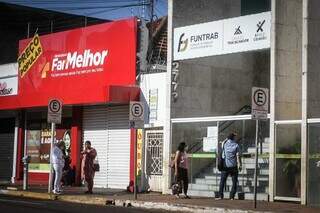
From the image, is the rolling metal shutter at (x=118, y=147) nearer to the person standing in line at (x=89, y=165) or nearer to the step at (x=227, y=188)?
the person standing in line at (x=89, y=165)

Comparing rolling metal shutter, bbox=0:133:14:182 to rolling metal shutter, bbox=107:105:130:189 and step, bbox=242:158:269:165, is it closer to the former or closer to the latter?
rolling metal shutter, bbox=107:105:130:189

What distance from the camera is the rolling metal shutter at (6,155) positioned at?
31136mm

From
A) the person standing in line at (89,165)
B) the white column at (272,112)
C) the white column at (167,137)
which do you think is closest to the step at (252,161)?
the white column at (272,112)

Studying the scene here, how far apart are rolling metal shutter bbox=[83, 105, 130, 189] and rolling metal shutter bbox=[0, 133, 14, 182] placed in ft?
21.6

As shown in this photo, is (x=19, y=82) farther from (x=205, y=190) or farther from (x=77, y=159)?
(x=205, y=190)

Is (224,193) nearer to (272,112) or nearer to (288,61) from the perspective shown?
(272,112)

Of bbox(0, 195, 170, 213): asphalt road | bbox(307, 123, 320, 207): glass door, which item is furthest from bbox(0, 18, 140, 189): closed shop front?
bbox(307, 123, 320, 207): glass door

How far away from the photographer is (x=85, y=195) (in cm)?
2067

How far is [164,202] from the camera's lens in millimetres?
17844

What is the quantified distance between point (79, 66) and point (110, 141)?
128 inches

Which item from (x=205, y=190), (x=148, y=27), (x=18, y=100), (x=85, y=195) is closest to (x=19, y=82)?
(x=18, y=100)

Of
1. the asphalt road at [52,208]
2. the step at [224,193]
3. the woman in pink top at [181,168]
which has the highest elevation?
the woman in pink top at [181,168]

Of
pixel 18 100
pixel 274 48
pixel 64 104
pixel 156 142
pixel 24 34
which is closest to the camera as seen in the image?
pixel 274 48

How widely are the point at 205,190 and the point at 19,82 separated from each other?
11894 millimetres
